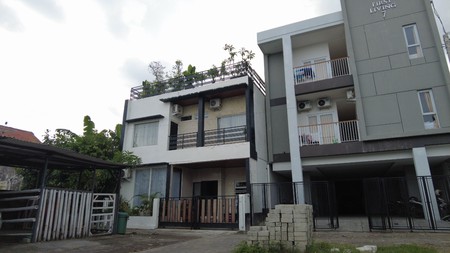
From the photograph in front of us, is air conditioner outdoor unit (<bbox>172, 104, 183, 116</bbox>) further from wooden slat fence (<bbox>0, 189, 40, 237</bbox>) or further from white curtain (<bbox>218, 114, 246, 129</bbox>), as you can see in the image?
wooden slat fence (<bbox>0, 189, 40, 237</bbox>)

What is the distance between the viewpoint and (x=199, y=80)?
16.8 m

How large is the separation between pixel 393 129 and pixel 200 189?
1029 cm

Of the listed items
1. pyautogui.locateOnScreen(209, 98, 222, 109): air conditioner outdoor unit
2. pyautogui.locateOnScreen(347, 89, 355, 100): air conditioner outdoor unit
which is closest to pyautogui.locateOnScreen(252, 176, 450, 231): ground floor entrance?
pyautogui.locateOnScreen(347, 89, 355, 100): air conditioner outdoor unit

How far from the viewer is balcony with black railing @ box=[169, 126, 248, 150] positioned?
15.5 m

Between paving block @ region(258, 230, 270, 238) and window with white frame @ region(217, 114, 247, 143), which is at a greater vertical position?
window with white frame @ region(217, 114, 247, 143)

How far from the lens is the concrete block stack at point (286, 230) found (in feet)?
21.0

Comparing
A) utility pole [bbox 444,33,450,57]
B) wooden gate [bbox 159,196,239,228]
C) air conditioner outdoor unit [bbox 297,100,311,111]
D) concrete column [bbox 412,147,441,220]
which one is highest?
utility pole [bbox 444,33,450,57]

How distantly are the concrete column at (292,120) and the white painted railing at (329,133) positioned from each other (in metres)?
0.64

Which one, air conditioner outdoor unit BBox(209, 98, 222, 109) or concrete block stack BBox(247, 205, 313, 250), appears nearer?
concrete block stack BBox(247, 205, 313, 250)

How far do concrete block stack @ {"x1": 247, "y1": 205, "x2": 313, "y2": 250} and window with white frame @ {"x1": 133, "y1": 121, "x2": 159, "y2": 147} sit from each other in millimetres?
11137

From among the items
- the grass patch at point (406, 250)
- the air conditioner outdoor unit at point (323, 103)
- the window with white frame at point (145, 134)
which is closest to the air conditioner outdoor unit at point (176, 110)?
the window with white frame at point (145, 134)

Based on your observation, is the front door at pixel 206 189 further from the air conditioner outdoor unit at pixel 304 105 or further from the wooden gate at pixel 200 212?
the air conditioner outdoor unit at pixel 304 105

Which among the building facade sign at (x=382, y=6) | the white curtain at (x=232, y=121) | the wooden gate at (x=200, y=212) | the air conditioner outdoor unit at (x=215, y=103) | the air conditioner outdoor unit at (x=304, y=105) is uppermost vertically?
the building facade sign at (x=382, y=6)

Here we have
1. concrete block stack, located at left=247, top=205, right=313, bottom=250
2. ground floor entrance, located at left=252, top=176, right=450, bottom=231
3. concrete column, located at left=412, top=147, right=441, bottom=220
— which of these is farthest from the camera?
concrete column, located at left=412, top=147, right=441, bottom=220
